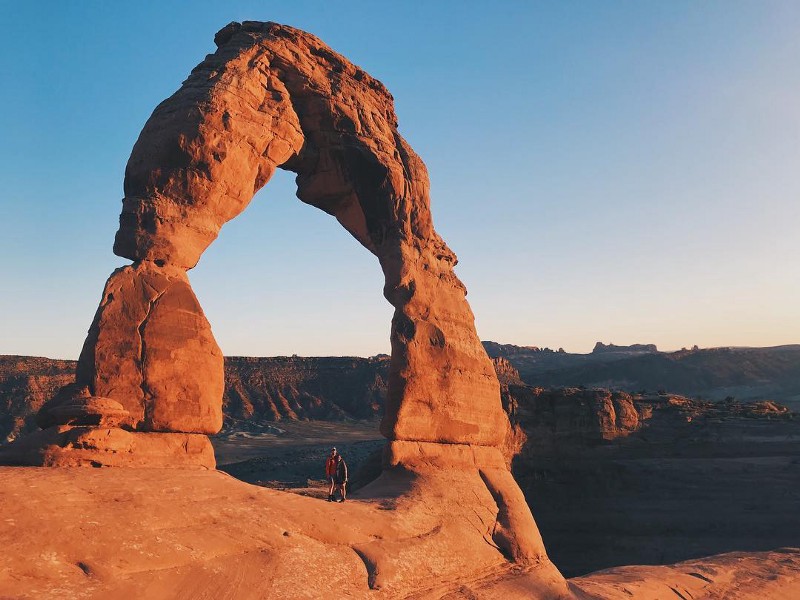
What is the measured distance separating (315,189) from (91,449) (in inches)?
229

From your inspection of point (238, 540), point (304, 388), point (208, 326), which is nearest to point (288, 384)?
point (304, 388)

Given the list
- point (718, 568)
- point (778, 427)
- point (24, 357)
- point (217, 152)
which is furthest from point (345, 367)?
point (217, 152)

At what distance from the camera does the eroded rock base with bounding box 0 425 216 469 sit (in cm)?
665

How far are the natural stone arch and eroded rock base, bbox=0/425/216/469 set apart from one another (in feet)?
0.99

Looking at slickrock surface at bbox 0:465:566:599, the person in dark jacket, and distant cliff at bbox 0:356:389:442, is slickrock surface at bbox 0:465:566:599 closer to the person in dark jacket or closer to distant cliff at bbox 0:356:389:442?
the person in dark jacket

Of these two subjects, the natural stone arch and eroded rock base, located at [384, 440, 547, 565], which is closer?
the natural stone arch

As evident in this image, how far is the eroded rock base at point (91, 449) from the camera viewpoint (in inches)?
262

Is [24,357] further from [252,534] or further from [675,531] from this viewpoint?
[252,534]

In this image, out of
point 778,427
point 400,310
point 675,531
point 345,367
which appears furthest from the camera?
point 345,367

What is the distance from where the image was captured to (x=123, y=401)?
747 centimetres

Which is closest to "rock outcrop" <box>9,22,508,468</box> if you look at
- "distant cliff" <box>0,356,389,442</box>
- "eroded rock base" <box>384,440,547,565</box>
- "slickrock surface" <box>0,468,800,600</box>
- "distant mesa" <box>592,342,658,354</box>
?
"eroded rock base" <box>384,440,547,565</box>

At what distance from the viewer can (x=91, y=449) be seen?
6820mm

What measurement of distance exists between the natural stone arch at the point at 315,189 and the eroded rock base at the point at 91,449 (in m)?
0.30

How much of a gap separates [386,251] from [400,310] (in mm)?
1100
